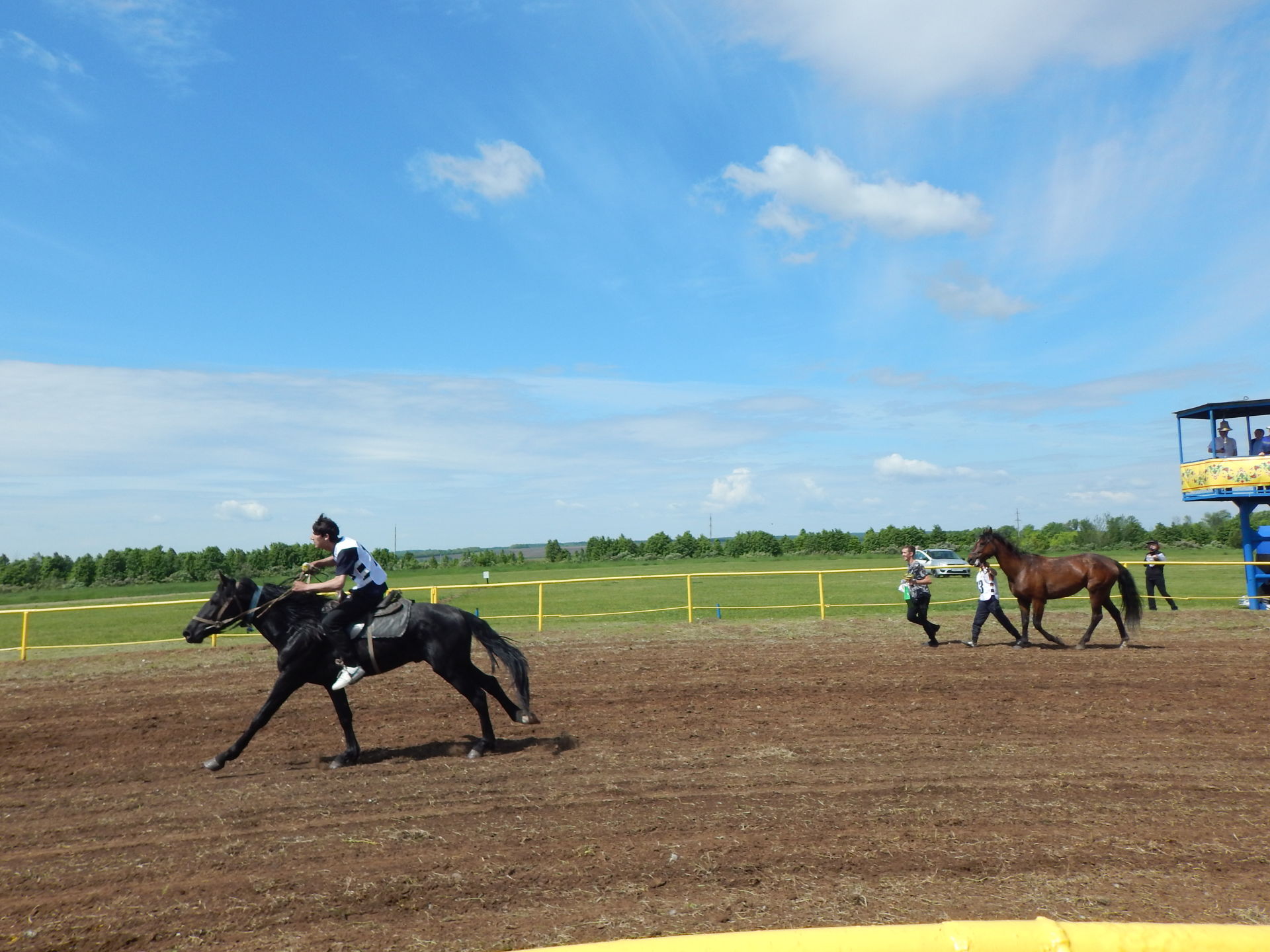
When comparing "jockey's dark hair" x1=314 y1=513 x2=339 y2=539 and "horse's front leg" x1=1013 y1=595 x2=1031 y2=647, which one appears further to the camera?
"horse's front leg" x1=1013 y1=595 x2=1031 y2=647

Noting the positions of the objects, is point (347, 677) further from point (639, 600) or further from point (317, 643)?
point (639, 600)

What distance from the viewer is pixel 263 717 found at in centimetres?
727

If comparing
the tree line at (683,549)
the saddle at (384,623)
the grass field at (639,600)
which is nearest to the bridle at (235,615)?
the saddle at (384,623)

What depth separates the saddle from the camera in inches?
295

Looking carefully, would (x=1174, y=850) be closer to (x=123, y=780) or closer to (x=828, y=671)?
(x=828, y=671)

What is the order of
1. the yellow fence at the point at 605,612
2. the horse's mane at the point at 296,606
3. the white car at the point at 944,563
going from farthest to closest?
1. the white car at the point at 944,563
2. the yellow fence at the point at 605,612
3. the horse's mane at the point at 296,606

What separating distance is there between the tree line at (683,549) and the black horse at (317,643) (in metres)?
50.4

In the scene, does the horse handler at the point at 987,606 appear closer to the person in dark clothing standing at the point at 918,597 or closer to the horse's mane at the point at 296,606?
the person in dark clothing standing at the point at 918,597

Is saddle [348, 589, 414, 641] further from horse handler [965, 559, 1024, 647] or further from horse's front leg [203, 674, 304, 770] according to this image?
horse handler [965, 559, 1024, 647]

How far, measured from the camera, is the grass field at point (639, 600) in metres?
20.6

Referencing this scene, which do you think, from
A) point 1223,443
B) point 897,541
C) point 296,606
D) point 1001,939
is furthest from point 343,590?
point 897,541

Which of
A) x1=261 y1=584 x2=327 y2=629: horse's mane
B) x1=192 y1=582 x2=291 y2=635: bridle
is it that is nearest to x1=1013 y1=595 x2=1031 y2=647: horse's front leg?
x1=261 y1=584 x2=327 y2=629: horse's mane

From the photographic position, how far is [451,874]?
473cm

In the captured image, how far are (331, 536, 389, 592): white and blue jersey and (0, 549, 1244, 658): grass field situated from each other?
15.0ft
